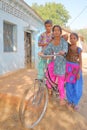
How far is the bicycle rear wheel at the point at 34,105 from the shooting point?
4278 millimetres

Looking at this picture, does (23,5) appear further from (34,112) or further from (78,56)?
(34,112)

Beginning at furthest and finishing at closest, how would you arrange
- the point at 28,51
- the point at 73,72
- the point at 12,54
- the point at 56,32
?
the point at 28,51
the point at 12,54
the point at 73,72
the point at 56,32

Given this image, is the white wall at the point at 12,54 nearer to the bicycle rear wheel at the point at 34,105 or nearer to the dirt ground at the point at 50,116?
the dirt ground at the point at 50,116

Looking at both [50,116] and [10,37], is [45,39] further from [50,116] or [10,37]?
[10,37]

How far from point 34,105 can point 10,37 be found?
6917 millimetres

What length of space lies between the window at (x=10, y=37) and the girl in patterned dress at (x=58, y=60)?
5292 mm

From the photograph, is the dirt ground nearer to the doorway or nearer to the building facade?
the building facade

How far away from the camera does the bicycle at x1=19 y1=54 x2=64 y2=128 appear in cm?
428

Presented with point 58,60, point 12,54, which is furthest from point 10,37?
point 58,60

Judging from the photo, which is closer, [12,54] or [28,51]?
[12,54]

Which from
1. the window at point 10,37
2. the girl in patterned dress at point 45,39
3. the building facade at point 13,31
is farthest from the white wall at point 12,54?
the girl in patterned dress at point 45,39

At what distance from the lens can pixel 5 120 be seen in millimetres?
4562

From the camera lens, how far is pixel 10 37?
10938mm

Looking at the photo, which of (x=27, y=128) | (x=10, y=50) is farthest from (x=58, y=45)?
(x=10, y=50)
